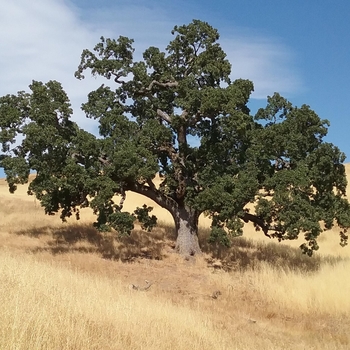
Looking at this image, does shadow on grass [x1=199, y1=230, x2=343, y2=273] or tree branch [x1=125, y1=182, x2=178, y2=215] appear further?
tree branch [x1=125, y1=182, x2=178, y2=215]

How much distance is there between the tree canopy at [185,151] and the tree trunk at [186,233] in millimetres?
49

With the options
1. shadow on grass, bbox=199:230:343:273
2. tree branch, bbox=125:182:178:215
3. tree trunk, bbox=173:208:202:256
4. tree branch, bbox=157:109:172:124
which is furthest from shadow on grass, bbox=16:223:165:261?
tree branch, bbox=157:109:172:124

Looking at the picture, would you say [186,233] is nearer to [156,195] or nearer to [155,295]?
[156,195]

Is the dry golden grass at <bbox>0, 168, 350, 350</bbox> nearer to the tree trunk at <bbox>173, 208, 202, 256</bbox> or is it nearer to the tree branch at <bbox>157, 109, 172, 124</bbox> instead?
the tree trunk at <bbox>173, 208, 202, 256</bbox>

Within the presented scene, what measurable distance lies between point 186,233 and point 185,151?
398 centimetres

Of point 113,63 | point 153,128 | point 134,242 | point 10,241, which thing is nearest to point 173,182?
point 153,128

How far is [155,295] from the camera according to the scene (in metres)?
15.2

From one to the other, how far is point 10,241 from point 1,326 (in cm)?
1673

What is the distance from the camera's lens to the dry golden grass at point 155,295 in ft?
24.9

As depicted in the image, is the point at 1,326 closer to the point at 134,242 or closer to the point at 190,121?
the point at 190,121

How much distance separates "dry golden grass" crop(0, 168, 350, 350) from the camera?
7.60 meters

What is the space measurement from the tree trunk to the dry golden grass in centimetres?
61

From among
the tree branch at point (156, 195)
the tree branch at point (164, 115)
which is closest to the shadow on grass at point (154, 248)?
the tree branch at point (156, 195)

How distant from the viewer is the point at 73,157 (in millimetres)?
19500
